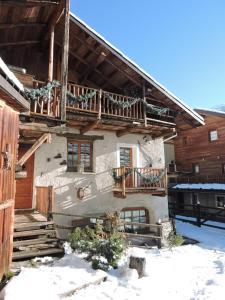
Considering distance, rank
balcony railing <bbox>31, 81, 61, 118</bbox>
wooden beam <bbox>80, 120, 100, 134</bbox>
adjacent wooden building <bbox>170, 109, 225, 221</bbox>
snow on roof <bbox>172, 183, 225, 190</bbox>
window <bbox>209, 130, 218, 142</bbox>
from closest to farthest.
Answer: balcony railing <bbox>31, 81, 61, 118</bbox>
wooden beam <bbox>80, 120, 100, 134</bbox>
snow on roof <bbox>172, 183, 225, 190</bbox>
adjacent wooden building <bbox>170, 109, 225, 221</bbox>
window <bbox>209, 130, 218, 142</bbox>

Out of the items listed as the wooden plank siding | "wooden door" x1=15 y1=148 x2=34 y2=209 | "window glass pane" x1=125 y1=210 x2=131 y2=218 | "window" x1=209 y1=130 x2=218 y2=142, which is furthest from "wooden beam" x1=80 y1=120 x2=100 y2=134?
"window" x1=209 y1=130 x2=218 y2=142

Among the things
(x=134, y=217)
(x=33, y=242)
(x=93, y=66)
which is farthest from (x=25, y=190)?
(x=93, y=66)

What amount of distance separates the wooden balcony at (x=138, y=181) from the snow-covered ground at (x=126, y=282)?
420cm

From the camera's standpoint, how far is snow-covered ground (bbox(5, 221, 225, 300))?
5281 mm

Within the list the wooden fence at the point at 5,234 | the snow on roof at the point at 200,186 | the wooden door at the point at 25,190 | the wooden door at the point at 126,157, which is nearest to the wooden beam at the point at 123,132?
the wooden door at the point at 126,157

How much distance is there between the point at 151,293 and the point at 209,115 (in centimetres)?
2095

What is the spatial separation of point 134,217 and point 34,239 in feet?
21.9

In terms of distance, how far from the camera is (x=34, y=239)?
26.9 feet

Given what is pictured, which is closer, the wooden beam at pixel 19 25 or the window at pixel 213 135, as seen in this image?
the wooden beam at pixel 19 25

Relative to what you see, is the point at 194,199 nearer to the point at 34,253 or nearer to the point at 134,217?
the point at 134,217

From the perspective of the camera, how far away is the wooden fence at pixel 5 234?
5551 mm

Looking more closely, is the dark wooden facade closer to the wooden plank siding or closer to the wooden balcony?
the wooden balcony

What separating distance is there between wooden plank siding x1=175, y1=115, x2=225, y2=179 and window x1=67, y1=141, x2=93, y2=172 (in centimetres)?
1396

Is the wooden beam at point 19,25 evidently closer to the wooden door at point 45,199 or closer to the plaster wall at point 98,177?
the plaster wall at point 98,177
